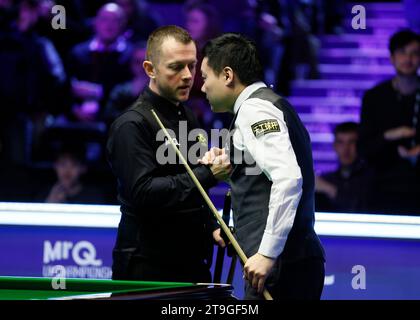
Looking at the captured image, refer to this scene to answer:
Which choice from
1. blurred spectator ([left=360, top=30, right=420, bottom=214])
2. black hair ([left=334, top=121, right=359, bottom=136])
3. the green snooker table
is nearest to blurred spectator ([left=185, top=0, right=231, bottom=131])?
black hair ([left=334, top=121, right=359, bottom=136])

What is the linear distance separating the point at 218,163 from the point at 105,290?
2.61ft

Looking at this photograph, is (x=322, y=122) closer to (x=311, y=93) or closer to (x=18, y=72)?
(x=311, y=93)

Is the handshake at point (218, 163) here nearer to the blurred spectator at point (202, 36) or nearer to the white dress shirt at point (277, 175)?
the white dress shirt at point (277, 175)

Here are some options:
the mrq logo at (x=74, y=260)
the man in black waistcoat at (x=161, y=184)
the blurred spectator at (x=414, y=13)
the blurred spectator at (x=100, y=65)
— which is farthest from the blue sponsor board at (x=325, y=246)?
the blurred spectator at (x=414, y=13)

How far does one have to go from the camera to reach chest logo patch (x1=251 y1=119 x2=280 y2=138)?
12.7 feet

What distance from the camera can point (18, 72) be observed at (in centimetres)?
816

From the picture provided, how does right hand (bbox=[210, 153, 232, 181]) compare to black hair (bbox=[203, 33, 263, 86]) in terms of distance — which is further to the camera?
right hand (bbox=[210, 153, 232, 181])

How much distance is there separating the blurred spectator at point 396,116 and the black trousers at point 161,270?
2732mm

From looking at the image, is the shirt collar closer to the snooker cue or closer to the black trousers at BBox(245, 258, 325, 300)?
the snooker cue

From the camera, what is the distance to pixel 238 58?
413 centimetres

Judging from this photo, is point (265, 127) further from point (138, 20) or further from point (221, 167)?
point (138, 20)

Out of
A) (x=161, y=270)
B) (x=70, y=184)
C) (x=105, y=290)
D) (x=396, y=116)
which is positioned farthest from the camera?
Result: (x=70, y=184)

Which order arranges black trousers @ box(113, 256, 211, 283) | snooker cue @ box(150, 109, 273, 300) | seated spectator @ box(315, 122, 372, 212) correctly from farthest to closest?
seated spectator @ box(315, 122, 372, 212), black trousers @ box(113, 256, 211, 283), snooker cue @ box(150, 109, 273, 300)

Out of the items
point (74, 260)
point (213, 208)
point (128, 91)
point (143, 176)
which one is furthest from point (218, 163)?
point (128, 91)
